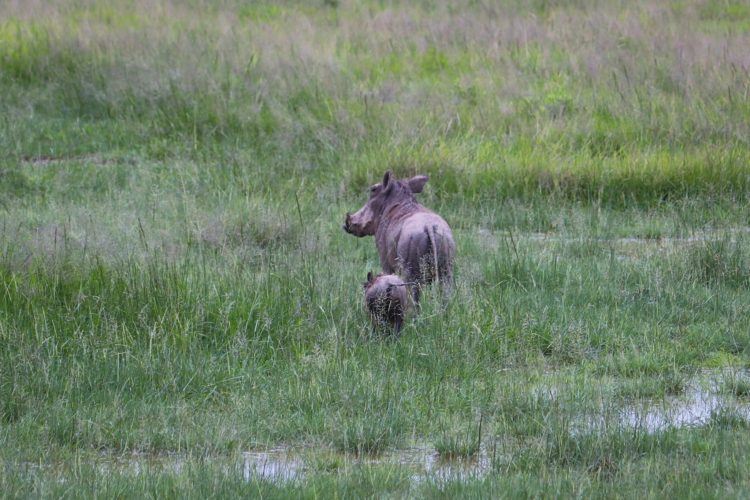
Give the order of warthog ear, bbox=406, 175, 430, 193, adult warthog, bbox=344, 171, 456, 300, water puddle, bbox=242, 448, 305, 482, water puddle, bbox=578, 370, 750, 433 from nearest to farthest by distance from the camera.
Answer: water puddle, bbox=242, 448, 305, 482 → water puddle, bbox=578, 370, 750, 433 → adult warthog, bbox=344, 171, 456, 300 → warthog ear, bbox=406, 175, 430, 193

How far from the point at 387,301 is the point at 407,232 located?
728 mm

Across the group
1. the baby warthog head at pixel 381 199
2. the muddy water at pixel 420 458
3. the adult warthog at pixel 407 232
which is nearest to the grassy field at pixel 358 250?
the muddy water at pixel 420 458

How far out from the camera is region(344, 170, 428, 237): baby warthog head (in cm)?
757

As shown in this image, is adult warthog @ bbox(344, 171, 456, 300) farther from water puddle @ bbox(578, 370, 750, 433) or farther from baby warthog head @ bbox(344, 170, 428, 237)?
water puddle @ bbox(578, 370, 750, 433)

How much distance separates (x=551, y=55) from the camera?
550 inches

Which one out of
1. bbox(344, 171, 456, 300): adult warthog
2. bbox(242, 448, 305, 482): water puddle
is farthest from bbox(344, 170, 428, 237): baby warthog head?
bbox(242, 448, 305, 482): water puddle

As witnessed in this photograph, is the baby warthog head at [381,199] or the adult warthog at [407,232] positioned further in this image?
the baby warthog head at [381,199]

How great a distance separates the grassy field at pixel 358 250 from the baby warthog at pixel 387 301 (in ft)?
0.33

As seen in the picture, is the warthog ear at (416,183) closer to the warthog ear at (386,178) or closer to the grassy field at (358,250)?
the warthog ear at (386,178)

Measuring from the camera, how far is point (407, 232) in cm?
679

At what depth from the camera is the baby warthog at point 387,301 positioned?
20.2 feet

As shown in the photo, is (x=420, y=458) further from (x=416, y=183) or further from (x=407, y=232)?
(x=416, y=183)

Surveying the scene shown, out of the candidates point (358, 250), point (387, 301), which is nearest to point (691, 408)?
point (387, 301)

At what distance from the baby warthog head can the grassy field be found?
0.34 metres
